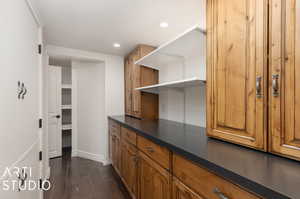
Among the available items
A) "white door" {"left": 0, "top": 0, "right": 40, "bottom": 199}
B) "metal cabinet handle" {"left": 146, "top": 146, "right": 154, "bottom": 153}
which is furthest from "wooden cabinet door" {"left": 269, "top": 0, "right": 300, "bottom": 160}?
"white door" {"left": 0, "top": 0, "right": 40, "bottom": 199}

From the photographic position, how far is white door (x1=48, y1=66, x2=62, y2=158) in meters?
3.37

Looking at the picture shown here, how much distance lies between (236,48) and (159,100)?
1.80 m

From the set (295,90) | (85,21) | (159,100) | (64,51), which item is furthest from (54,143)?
(295,90)

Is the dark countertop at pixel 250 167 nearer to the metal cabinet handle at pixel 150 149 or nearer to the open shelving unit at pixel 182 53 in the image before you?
the metal cabinet handle at pixel 150 149

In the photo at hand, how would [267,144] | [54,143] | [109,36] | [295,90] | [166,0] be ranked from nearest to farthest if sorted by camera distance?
[295,90] < [267,144] < [166,0] < [109,36] < [54,143]

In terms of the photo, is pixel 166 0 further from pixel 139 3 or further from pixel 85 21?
pixel 85 21

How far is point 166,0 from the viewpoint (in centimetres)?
146

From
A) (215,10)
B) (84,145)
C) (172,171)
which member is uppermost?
(215,10)

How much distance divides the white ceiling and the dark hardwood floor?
7.18 feet

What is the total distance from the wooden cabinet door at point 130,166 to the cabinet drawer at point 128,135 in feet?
0.20

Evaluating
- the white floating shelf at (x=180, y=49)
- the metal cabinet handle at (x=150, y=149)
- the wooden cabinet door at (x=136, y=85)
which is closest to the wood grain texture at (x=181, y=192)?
the metal cabinet handle at (x=150, y=149)

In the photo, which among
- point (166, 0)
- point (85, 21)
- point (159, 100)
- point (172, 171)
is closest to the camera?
point (172, 171)

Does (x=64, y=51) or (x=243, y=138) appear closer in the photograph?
(x=243, y=138)

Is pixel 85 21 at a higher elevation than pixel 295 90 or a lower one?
higher
